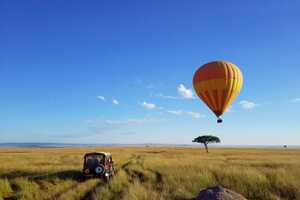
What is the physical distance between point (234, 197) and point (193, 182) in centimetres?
612

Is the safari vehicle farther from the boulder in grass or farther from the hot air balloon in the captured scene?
the boulder in grass

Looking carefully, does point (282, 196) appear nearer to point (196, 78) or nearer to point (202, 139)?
point (196, 78)

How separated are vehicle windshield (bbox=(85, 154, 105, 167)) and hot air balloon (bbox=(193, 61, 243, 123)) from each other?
10036mm

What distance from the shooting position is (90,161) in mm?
19906

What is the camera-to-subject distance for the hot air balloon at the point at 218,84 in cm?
2491

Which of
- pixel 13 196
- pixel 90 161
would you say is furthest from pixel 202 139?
pixel 13 196

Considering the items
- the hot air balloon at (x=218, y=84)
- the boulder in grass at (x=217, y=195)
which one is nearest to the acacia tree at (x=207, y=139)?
the hot air balloon at (x=218, y=84)

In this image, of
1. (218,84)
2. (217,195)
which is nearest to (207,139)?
(218,84)

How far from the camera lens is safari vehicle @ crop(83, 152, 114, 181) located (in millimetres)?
19031

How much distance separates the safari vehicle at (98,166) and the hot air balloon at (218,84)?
31.6 feet

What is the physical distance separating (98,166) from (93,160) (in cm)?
116

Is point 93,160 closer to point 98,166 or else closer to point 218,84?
point 98,166

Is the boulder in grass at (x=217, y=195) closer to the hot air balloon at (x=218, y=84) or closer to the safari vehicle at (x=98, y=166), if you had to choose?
the safari vehicle at (x=98, y=166)

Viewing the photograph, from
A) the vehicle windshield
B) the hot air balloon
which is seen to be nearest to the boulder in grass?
the vehicle windshield
